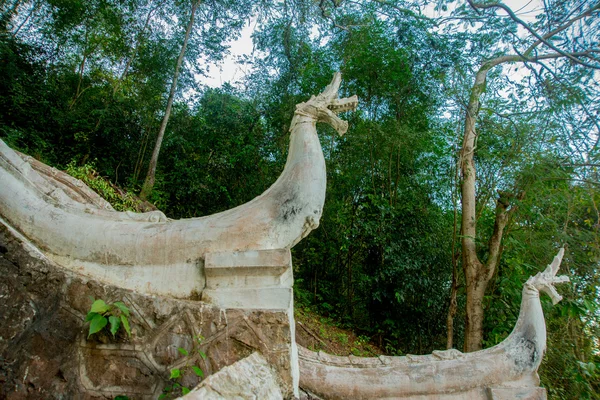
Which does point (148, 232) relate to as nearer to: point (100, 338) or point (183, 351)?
point (100, 338)

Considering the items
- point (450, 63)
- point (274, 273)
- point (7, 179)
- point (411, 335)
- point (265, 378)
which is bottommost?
point (411, 335)

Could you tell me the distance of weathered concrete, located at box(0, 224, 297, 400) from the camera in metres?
1.84

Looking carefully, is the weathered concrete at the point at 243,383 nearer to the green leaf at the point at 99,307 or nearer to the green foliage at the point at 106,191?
the green leaf at the point at 99,307

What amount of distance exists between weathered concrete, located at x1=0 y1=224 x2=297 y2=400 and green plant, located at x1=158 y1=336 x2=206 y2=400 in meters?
0.02

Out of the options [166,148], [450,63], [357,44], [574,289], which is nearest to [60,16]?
[166,148]

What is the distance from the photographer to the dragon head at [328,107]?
2861mm

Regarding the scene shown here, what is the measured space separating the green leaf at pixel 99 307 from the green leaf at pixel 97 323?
3 cm

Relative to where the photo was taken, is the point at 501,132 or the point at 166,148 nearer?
the point at 501,132

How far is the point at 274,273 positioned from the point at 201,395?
834 millimetres

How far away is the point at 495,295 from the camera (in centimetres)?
616

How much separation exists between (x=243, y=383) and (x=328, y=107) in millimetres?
1980

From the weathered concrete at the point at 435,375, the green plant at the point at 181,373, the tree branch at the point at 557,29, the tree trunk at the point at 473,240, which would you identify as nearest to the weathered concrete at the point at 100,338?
the green plant at the point at 181,373

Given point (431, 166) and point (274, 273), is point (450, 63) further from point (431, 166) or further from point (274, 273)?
point (274, 273)

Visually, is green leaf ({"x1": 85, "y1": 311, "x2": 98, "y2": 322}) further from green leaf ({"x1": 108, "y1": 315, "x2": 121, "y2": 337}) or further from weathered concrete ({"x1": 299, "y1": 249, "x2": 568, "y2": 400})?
weathered concrete ({"x1": 299, "y1": 249, "x2": 568, "y2": 400})
